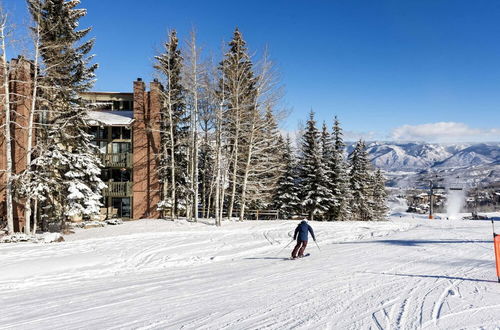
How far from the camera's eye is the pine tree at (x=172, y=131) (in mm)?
24406

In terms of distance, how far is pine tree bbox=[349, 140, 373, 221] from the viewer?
3734cm

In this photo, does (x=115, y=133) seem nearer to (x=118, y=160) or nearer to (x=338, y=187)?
(x=118, y=160)

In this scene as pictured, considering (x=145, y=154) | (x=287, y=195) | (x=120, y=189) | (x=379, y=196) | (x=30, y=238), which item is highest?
(x=145, y=154)

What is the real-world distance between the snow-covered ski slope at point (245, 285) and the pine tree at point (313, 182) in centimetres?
1337

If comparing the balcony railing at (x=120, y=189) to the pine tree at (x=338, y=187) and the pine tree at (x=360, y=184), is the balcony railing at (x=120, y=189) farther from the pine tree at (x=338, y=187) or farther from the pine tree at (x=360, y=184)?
the pine tree at (x=360, y=184)

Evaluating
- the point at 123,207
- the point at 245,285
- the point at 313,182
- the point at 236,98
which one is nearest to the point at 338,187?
the point at 313,182

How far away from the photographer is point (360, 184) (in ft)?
123

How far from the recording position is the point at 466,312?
6.04 meters

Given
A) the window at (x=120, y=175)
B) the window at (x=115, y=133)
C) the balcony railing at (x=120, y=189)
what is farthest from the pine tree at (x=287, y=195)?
the window at (x=115, y=133)

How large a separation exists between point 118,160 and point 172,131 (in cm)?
600

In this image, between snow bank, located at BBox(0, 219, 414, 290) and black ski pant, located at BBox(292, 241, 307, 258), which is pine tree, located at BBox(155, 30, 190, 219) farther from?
black ski pant, located at BBox(292, 241, 307, 258)

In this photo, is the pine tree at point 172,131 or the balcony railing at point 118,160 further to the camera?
the balcony railing at point 118,160

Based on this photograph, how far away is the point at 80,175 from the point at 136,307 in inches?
575

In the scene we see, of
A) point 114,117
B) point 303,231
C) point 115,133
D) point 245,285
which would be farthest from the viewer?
point 115,133
